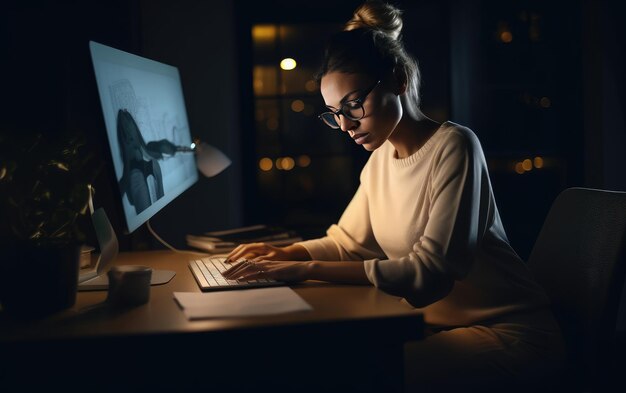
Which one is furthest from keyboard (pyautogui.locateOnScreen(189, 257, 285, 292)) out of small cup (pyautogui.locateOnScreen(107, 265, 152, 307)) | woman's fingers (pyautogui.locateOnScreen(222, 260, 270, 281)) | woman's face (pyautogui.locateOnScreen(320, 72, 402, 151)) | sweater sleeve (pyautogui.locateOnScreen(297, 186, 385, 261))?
woman's face (pyautogui.locateOnScreen(320, 72, 402, 151))

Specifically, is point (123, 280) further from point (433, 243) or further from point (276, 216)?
point (276, 216)

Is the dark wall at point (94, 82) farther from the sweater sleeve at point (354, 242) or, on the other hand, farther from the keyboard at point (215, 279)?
the sweater sleeve at point (354, 242)

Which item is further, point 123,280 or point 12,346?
point 123,280

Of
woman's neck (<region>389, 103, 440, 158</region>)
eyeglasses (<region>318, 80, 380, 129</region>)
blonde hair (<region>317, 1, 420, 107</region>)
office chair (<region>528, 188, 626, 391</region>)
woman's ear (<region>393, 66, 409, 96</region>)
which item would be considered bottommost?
office chair (<region>528, 188, 626, 391</region>)

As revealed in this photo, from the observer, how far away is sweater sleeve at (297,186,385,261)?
1801 millimetres

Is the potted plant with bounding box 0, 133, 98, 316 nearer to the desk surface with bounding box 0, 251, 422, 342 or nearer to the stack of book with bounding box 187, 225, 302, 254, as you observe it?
the desk surface with bounding box 0, 251, 422, 342

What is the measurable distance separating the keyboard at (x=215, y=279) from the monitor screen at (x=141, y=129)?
171 mm

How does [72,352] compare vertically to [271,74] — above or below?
below

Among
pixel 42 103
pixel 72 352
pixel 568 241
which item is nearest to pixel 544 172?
pixel 568 241

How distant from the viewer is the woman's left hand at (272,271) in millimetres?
1361

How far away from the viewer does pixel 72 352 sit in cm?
98

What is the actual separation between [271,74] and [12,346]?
224cm

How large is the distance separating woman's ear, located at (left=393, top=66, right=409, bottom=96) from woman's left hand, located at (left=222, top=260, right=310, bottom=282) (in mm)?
507

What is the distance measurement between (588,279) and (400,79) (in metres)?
0.62
